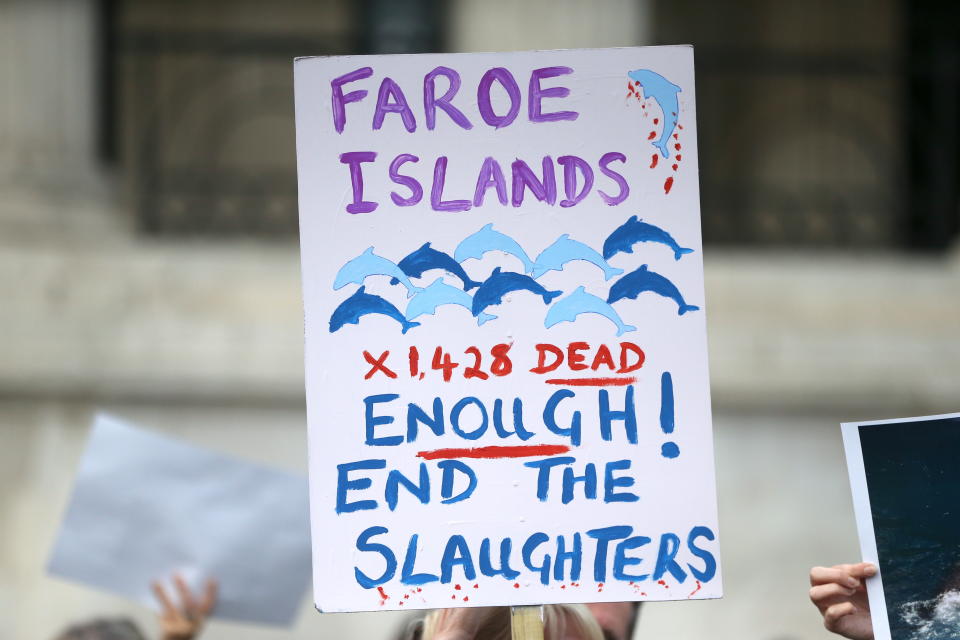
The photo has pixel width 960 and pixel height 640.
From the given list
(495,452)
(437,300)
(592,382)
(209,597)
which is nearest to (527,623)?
(495,452)

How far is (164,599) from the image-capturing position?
298cm

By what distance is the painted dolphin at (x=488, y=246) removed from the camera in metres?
2.06

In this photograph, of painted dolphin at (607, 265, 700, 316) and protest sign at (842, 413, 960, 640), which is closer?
protest sign at (842, 413, 960, 640)

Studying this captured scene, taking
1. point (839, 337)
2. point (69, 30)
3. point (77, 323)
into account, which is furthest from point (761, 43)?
point (77, 323)

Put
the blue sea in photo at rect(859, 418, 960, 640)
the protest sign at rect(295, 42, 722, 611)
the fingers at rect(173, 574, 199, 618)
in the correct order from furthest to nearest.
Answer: the fingers at rect(173, 574, 199, 618)
the protest sign at rect(295, 42, 722, 611)
the blue sea in photo at rect(859, 418, 960, 640)

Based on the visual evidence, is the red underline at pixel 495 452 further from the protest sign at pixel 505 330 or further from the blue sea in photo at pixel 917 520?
the blue sea in photo at pixel 917 520

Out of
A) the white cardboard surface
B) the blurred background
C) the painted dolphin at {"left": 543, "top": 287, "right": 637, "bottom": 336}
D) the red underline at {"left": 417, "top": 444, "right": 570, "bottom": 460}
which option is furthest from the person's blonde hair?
the blurred background

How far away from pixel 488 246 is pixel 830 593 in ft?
2.29

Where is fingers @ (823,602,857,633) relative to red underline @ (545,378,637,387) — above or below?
below

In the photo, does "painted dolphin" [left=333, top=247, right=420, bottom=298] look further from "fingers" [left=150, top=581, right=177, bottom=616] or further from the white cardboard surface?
"fingers" [left=150, top=581, right=177, bottom=616]

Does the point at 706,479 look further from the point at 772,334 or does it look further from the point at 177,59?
the point at 177,59

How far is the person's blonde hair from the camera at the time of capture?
2314 mm

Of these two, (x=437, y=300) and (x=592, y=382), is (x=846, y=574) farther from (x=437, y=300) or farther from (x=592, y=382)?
(x=437, y=300)

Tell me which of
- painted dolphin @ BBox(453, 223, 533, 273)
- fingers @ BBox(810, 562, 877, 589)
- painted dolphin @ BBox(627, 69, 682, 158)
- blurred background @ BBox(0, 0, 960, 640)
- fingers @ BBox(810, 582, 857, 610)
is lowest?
fingers @ BBox(810, 582, 857, 610)
